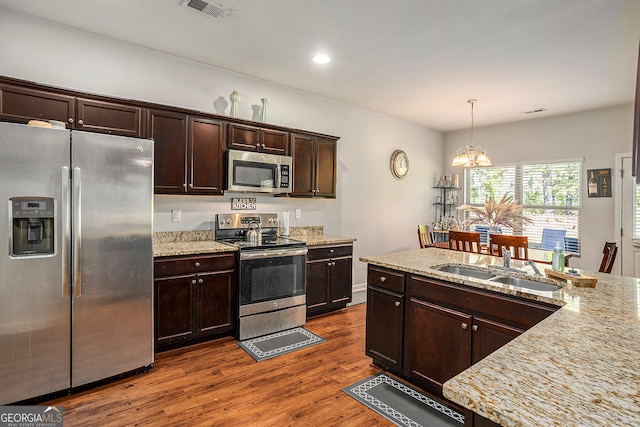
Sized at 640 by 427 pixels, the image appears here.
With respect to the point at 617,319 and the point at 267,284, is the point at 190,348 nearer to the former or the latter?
the point at 267,284

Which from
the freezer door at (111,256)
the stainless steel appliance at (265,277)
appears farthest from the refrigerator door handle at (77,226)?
the stainless steel appliance at (265,277)

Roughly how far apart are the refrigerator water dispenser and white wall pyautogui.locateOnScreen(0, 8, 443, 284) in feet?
3.72

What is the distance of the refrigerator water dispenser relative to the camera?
Result: 2.18 m

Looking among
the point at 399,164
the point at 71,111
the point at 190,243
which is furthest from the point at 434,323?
the point at 399,164

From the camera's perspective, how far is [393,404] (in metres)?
2.33

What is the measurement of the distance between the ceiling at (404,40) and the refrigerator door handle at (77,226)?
1.36 m

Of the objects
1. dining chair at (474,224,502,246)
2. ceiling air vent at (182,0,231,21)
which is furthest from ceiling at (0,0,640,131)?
dining chair at (474,224,502,246)

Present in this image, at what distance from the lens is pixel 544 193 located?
5.48 meters

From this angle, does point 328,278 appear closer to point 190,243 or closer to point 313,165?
point 313,165

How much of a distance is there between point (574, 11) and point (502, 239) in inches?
92.9

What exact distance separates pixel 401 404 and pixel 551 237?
437cm

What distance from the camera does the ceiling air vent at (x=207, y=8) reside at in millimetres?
2496

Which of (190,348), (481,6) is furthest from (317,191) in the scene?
(481,6)

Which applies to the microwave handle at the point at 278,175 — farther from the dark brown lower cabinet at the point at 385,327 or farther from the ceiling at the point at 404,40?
the dark brown lower cabinet at the point at 385,327
